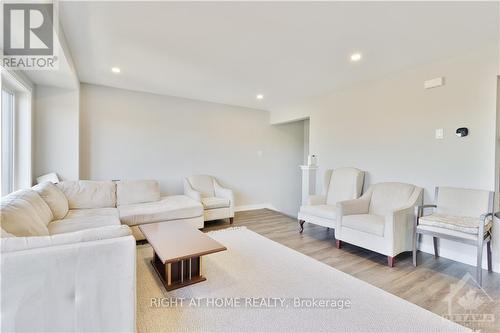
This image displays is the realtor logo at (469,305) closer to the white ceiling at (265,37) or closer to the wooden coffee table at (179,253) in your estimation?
the wooden coffee table at (179,253)

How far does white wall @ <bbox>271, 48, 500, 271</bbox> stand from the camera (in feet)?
8.54

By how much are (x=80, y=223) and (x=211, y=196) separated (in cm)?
236

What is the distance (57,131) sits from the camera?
11.6 feet

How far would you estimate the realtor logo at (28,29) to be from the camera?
70.9 inches

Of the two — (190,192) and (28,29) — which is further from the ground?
(28,29)

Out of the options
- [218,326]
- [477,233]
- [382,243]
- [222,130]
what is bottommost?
[218,326]

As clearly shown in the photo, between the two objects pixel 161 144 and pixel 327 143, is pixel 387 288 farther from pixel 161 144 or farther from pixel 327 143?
pixel 161 144

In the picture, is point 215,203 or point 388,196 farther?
point 215,203

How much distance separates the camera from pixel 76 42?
253 cm

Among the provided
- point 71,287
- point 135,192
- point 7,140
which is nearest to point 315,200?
point 135,192

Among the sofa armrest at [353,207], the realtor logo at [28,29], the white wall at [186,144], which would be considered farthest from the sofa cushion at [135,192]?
the sofa armrest at [353,207]

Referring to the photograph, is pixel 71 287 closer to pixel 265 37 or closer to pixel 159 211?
pixel 159 211

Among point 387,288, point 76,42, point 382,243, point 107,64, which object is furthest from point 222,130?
point 387,288

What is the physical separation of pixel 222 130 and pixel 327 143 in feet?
7.32
